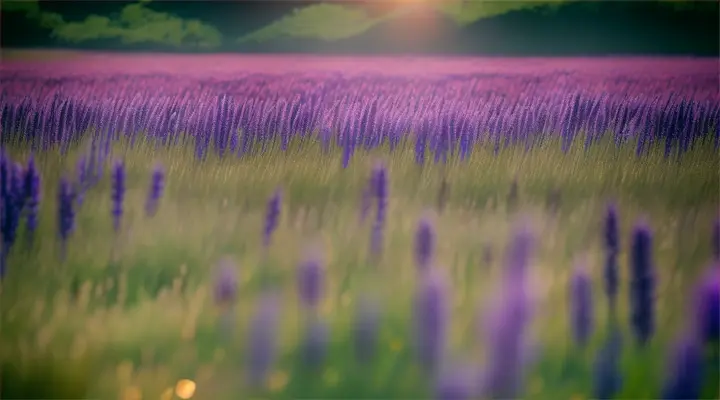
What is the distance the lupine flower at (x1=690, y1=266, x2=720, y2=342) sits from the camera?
134 cm

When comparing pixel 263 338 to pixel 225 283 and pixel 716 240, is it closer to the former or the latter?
pixel 225 283

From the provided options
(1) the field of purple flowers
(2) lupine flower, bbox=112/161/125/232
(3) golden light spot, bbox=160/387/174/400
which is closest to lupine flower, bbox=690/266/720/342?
(1) the field of purple flowers

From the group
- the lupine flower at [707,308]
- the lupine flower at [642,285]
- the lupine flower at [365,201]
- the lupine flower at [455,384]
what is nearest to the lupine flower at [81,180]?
the lupine flower at [365,201]

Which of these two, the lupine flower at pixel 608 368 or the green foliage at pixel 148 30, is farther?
the green foliage at pixel 148 30

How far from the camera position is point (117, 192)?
1.39 metres

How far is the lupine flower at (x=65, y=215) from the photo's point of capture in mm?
1375

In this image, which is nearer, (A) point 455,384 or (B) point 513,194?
(A) point 455,384

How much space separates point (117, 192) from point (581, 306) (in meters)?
1.09

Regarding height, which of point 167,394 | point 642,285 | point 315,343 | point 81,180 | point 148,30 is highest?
point 148,30

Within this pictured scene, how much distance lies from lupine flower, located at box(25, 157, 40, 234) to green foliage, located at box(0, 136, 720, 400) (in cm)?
2

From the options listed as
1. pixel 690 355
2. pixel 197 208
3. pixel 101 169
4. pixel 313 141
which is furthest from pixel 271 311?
pixel 690 355

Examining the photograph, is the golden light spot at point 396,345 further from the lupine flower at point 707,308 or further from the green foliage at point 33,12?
the green foliage at point 33,12

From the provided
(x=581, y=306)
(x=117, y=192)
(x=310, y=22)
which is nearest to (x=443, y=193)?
(x=581, y=306)

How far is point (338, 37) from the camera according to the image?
4.64 feet
